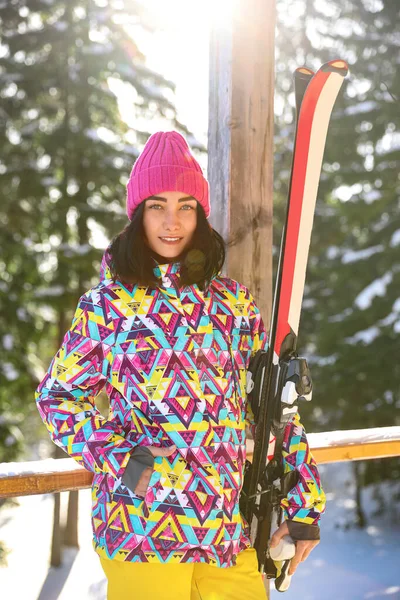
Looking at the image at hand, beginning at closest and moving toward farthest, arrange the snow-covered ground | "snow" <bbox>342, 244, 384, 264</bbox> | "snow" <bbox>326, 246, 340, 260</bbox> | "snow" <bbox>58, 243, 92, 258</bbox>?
the snow-covered ground
"snow" <bbox>58, 243, 92, 258</bbox>
"snow" <bbox>342, 244, 384, 264</bbox>
"snow" <bbox>326, 246, 340, 260</bbox>

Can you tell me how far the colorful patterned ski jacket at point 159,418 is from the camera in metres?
1.41

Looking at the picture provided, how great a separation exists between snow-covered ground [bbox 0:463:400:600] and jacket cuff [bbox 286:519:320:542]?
11.7ft

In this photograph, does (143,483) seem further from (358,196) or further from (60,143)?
(358,196)

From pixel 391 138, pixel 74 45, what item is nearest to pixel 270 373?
pixel 74 45

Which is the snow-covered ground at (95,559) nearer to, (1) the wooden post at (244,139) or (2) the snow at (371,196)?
(1) the wooden post at (244,139)

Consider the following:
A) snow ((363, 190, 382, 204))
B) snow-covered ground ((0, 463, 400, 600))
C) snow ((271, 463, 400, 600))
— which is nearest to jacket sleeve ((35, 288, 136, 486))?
snow ((271, 463, 400, 600))

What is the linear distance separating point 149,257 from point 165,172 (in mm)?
207

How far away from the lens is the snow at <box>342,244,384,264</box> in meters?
9.42

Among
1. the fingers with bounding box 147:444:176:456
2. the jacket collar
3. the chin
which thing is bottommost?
the fingers with bounding box 147:444:176:456

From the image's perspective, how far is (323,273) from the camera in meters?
9.91

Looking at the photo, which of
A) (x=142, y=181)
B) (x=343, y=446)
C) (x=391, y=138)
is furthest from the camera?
(x=391, y=138)

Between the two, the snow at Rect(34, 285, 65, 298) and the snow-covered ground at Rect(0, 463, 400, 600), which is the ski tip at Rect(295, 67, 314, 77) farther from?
the snow at Rect(34, 285, 65, 298)

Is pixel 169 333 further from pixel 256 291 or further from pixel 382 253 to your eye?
pixel 382 253

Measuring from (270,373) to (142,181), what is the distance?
1.82 ft
